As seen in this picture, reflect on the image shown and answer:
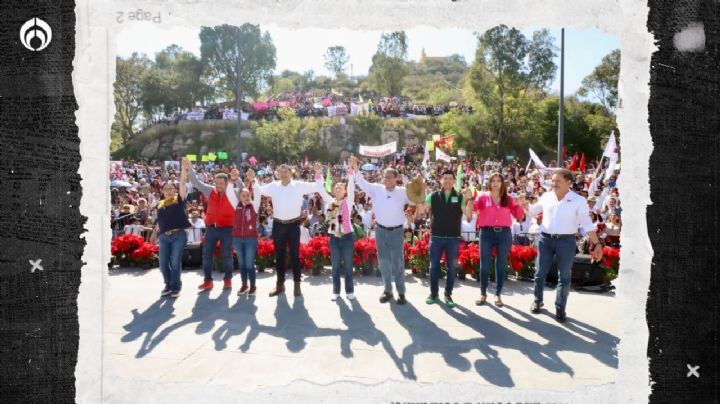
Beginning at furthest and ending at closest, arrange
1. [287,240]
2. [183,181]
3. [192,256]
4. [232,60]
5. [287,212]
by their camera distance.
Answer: [232,60] < [192,256] < [287,240] < [287,212] < [183,181]

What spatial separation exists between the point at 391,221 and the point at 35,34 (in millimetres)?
3865

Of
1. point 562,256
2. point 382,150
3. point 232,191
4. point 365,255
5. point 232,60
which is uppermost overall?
point 232,60

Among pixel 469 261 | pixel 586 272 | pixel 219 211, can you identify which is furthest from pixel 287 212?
pixel 586 272

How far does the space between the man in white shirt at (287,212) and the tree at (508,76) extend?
970 inches

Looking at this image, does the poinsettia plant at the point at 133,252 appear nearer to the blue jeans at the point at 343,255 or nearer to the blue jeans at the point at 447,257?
the blue jeans at the point at 343,255

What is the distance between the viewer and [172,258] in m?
5.89

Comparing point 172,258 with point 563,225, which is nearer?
point 563,225

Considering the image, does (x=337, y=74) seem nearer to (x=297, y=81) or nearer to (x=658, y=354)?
(x=297, y=81)

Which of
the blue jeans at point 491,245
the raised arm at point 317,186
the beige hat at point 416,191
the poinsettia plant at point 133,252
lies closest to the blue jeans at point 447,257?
the blue jeans at point 491,245

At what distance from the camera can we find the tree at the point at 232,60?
3812cm

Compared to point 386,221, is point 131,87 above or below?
above

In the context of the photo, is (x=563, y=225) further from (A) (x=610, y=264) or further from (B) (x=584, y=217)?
(A) (x=610, y=264)

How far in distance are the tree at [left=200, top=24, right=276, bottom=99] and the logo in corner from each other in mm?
34747

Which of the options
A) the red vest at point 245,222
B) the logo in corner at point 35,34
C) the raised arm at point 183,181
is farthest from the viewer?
the red vest at point 245,222
